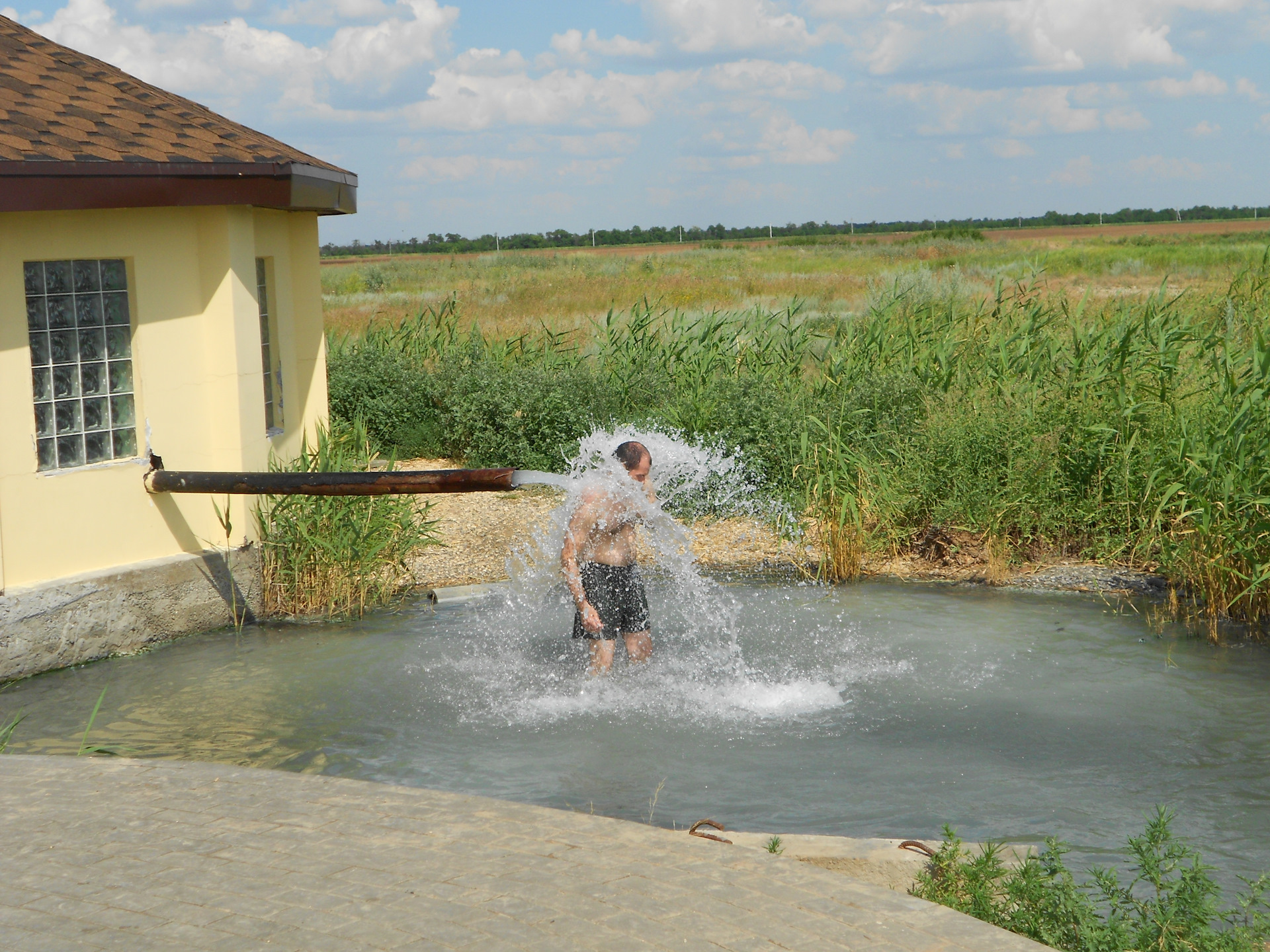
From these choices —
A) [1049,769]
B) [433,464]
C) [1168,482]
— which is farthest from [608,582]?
[433,464]

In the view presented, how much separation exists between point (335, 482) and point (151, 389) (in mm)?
1881

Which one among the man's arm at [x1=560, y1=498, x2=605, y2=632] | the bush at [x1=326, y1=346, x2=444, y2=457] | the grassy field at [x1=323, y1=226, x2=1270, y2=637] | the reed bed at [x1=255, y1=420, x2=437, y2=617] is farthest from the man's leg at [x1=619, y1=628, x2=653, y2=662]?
the bush at [x1=326, y1=346, x2=444, y2=457]

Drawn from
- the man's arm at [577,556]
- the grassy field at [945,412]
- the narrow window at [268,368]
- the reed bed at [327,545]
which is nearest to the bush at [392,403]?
the grassy field at [945,412]

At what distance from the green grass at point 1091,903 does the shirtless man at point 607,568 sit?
3.11 metres

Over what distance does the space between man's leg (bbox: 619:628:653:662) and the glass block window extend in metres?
3.41

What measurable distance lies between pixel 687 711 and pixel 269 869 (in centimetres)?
309

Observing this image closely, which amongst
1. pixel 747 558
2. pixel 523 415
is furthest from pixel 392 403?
pixel 747 558

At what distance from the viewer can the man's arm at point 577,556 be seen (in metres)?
6.49

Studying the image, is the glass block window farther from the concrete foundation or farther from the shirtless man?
the shirtless man

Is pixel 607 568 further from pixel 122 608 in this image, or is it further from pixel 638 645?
pixel 122 608

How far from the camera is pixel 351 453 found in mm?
9125

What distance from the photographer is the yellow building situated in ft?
21.8

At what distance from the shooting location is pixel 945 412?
9.66 m

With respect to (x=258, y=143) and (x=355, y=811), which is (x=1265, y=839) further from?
(x=258, y=143)
